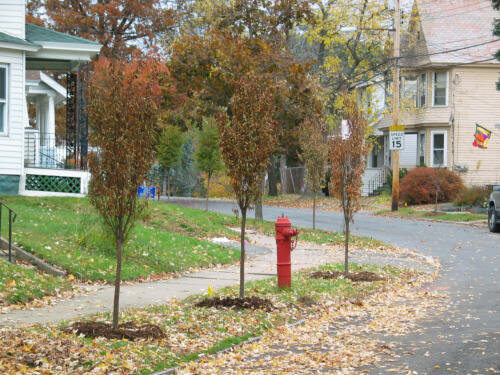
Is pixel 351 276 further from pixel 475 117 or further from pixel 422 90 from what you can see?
pixel 422 90

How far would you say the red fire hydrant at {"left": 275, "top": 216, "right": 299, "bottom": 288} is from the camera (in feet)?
38.5

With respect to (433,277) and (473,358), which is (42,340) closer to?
(473,358)

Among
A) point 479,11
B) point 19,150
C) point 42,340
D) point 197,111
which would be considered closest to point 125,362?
point 42,340

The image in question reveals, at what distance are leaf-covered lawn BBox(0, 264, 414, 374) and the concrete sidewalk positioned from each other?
612mm

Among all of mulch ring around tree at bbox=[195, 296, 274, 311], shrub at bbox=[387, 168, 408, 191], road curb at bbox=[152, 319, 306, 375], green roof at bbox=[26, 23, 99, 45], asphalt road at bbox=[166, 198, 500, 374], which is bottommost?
road curb at bbox=[152, 319, 306, 375]

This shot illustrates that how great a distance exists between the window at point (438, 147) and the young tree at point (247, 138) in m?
32.7

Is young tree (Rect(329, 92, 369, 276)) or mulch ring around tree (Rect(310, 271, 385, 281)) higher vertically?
young tree (Rect(329, 92, 369, 276))

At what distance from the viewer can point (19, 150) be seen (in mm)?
19438

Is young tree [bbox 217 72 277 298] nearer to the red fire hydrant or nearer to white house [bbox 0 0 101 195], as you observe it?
the red fire hydrant

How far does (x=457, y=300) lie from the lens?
12.0m

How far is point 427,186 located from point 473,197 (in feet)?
11.3

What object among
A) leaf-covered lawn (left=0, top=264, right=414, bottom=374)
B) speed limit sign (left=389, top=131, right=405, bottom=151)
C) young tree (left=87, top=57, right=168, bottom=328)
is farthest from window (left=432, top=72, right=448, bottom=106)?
young tree (left=87, top=57, right=168, bottom=328)

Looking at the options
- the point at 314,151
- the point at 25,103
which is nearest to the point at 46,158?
the point at 25,103

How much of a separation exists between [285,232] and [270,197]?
3517cm
